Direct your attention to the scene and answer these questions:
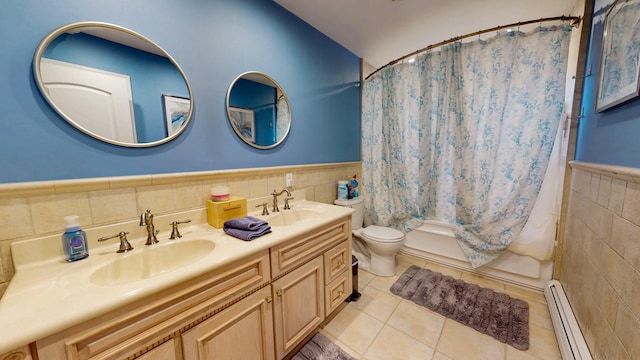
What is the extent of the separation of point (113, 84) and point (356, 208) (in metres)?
1.96

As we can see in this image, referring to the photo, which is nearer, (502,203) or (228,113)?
(228,113)

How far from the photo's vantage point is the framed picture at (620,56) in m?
0.89

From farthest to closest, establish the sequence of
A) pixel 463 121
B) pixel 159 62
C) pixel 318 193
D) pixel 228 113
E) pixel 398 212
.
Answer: pixel 398 212, pixel 318 193, pixel 463 121, pixel 228 113, pixel 159 62

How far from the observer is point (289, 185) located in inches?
68.4

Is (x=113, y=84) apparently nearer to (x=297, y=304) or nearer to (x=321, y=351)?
(x=297, y=304)

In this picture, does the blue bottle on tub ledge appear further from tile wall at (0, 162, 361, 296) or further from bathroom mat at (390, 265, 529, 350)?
tile wall at (0, 162, 361, 296)

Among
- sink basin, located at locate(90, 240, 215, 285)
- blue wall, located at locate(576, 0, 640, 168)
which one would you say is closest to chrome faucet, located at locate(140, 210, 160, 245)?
sink basin, located at locate(90, 240, 215, 285)

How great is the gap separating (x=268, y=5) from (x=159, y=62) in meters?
0.91

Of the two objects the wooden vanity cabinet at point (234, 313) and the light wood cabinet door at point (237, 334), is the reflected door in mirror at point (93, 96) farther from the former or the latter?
the light wood cabinet door at point (237, 334)

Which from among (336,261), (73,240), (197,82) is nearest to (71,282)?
(73,240)

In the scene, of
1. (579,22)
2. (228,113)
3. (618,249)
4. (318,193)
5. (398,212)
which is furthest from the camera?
(398,212)

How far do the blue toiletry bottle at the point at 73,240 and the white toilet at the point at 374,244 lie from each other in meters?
1.71

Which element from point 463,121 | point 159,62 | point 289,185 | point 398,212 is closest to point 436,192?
point 398,212

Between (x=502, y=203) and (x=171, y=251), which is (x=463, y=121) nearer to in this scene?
(x=502, y=203)
